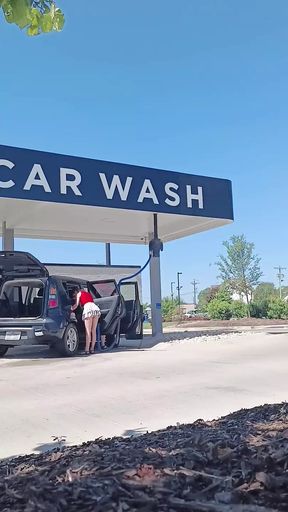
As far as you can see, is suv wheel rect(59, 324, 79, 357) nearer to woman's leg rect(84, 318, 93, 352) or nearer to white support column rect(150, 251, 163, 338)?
woman's leg rect(84, 318, 93, 352)

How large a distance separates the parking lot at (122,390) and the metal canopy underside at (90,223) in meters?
4.55

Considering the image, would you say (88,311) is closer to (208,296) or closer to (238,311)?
(238,311)

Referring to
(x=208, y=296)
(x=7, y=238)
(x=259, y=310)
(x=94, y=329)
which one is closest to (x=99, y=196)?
(x=94, y=329)

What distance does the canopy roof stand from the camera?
1322cm

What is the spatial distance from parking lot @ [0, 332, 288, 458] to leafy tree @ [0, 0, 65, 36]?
3446 mm

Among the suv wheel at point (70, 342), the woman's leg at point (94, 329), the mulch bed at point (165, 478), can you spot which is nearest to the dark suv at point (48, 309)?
the suv wheel at point (70, 342)

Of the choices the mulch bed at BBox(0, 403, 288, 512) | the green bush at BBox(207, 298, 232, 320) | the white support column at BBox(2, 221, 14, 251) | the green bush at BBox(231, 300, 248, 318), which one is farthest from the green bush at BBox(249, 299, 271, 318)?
the mulch bed at BBox(0, 403, 288, 512)

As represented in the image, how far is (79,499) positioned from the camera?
7.25ft

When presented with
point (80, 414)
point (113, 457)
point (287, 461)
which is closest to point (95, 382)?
point (80, 414)

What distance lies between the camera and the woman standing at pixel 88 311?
464 inches

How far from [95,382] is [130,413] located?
2.30 meters

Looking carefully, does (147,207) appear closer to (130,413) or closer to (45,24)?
(130,413)

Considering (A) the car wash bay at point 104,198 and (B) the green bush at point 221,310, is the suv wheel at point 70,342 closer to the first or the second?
(A) the car wash bay at point 104,198

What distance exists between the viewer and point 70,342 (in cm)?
1163
